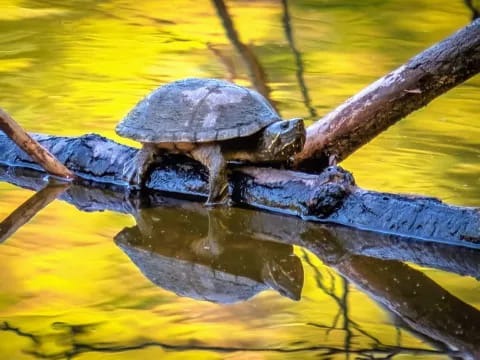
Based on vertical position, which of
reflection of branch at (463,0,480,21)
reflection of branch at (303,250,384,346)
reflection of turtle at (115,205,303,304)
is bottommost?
reflection of branch at (303,250,384,346)

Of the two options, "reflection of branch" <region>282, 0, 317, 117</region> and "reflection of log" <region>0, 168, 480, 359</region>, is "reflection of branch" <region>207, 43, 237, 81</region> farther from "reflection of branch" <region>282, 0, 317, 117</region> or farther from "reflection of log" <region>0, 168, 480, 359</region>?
"reflection of log" <region>0, 168, 480, 359</region>

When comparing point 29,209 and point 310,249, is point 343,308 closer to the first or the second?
point 310,249

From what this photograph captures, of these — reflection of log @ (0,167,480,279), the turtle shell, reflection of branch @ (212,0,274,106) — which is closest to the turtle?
the turtle shell

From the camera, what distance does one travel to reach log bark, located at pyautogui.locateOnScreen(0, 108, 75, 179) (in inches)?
180

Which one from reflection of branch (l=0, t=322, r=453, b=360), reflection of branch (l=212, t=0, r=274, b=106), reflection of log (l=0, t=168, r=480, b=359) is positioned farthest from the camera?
reflection of branch (l=212, t=0, r=274, b=106)

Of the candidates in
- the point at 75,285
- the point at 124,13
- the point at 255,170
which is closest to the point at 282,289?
the point at 75,285

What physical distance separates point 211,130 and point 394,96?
790 mm

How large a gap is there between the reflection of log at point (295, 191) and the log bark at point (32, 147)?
8 cm

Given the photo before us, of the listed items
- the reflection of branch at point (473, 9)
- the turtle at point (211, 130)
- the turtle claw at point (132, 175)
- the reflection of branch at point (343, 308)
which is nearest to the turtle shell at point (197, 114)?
the turtle at point (211, 130)

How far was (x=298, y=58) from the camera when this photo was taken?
8.25m

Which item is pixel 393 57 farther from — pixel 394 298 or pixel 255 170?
pixel 394 298

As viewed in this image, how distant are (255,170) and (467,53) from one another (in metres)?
1.04

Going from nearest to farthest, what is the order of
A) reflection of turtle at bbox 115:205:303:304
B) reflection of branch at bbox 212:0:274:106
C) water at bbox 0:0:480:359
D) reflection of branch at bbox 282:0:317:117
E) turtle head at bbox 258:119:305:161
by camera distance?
water at bbox 0:0:480:359, reflection of turtle at bbox 115:205:303:304, turtle head at bbox 258:119:305:161, reflection of branch at bbox 282:0:317:117, reflection of branch at bbox 212:0:274:106

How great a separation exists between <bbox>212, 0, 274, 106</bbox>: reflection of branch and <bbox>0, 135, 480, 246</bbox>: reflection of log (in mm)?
1836
